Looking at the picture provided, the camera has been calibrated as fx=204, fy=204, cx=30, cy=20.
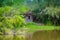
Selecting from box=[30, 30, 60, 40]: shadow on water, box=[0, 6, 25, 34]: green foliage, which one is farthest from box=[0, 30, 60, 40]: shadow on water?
box=[0, 6, 25, 34]: green foliage

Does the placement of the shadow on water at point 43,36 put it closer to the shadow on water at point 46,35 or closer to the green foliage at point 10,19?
the shadow on water at point 46,35

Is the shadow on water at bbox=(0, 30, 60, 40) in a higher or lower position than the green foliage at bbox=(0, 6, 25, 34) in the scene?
lower

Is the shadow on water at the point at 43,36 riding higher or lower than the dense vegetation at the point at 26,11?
lower

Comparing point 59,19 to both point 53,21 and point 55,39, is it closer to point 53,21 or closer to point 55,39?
point 53,21

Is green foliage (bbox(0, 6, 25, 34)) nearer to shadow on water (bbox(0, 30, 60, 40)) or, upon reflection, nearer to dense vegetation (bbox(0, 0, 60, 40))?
dense vegetation (bbox(0, 0, 60, 40))

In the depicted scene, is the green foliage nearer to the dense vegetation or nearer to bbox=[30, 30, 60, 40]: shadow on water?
the dense vegetation

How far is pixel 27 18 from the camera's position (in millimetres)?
2184

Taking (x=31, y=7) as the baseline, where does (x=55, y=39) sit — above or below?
below

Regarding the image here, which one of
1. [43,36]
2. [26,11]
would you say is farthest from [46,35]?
[26,11]

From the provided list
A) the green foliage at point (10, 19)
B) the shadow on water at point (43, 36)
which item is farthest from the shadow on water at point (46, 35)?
the green foliage at point (10, 19)

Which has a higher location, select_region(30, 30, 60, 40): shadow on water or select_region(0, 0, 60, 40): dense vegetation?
select_region(0, 0, 60, 40): dense vegetation

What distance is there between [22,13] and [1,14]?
8.9 inches

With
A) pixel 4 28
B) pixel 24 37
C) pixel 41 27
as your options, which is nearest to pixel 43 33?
pixel 41 27

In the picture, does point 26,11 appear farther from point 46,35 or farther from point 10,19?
point 46,35
